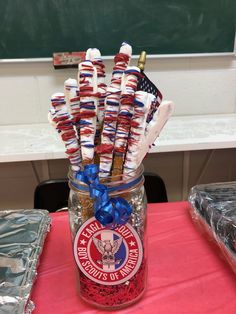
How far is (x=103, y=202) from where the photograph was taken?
49 cm

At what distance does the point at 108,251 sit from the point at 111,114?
0.24 meters

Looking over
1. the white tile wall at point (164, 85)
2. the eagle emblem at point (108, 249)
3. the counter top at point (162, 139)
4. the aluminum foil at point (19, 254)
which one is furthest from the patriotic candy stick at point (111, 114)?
the white tile wall at point (164, 85)

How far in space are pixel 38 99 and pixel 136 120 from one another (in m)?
1.28

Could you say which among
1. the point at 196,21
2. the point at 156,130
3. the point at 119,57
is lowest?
the point at 156,130

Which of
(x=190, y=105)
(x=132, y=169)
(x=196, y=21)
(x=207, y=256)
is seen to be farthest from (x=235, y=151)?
(x=132, y=169)

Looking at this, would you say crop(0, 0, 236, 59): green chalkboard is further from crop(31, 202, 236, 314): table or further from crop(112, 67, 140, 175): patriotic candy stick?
crop(112, 67, 140, 175): patriotic candy stick

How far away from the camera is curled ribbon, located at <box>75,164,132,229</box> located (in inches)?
19.3

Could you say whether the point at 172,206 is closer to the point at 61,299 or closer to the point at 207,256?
the point at 207,256

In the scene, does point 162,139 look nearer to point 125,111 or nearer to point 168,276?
point 168,276

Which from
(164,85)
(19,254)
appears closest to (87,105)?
(19,254)

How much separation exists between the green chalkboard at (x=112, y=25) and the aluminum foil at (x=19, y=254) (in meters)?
1.01

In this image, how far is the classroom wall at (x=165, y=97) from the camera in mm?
1630

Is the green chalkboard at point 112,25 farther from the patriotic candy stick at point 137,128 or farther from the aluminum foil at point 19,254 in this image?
the patriotic candy stick at point 137,128

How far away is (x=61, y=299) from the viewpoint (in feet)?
1.99
